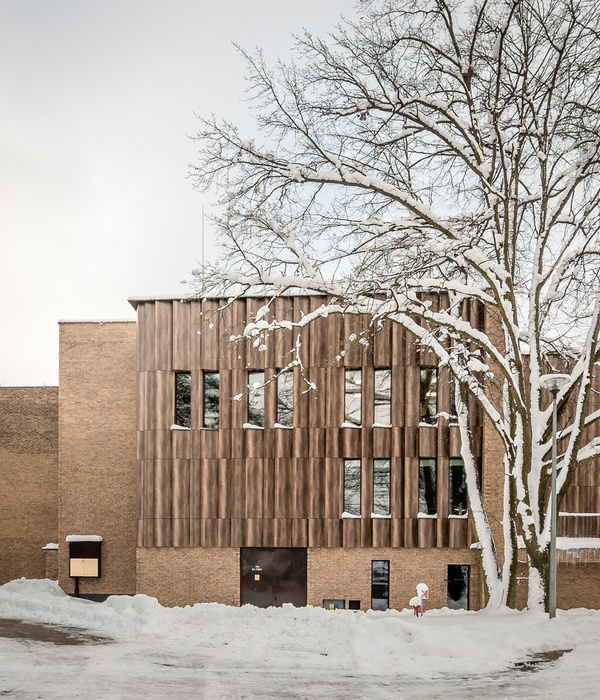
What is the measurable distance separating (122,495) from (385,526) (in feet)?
31.7

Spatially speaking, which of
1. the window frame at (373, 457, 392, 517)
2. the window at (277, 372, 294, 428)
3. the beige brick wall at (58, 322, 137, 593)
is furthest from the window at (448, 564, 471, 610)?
the beige brick wall at (58, 322, 137, 593)

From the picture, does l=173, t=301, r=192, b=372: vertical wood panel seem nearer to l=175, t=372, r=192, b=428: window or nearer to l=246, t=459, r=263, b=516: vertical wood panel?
l=175, t=372, r=192, b=428: window

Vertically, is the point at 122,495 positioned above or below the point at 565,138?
below

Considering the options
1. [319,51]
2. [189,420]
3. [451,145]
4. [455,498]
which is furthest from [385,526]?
[319,51]

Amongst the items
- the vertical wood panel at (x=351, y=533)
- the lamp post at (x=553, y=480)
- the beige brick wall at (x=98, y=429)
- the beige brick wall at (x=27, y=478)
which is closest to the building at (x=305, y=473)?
the vertical wood panel at (x=351, y=533)

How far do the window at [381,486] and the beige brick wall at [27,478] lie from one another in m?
13.9

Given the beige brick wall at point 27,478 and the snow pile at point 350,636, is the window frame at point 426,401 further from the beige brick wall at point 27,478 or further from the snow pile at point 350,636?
the beige brick wall at point 27,478

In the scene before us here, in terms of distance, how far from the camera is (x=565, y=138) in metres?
10.7

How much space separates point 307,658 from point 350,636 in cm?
104

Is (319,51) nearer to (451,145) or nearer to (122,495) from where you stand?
(451,145)

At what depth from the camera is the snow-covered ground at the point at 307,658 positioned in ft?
22.5

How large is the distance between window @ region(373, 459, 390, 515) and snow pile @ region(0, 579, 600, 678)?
784cm

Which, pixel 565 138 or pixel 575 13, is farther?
pixel 565 138

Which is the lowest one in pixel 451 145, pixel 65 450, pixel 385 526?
pixel 385 526
